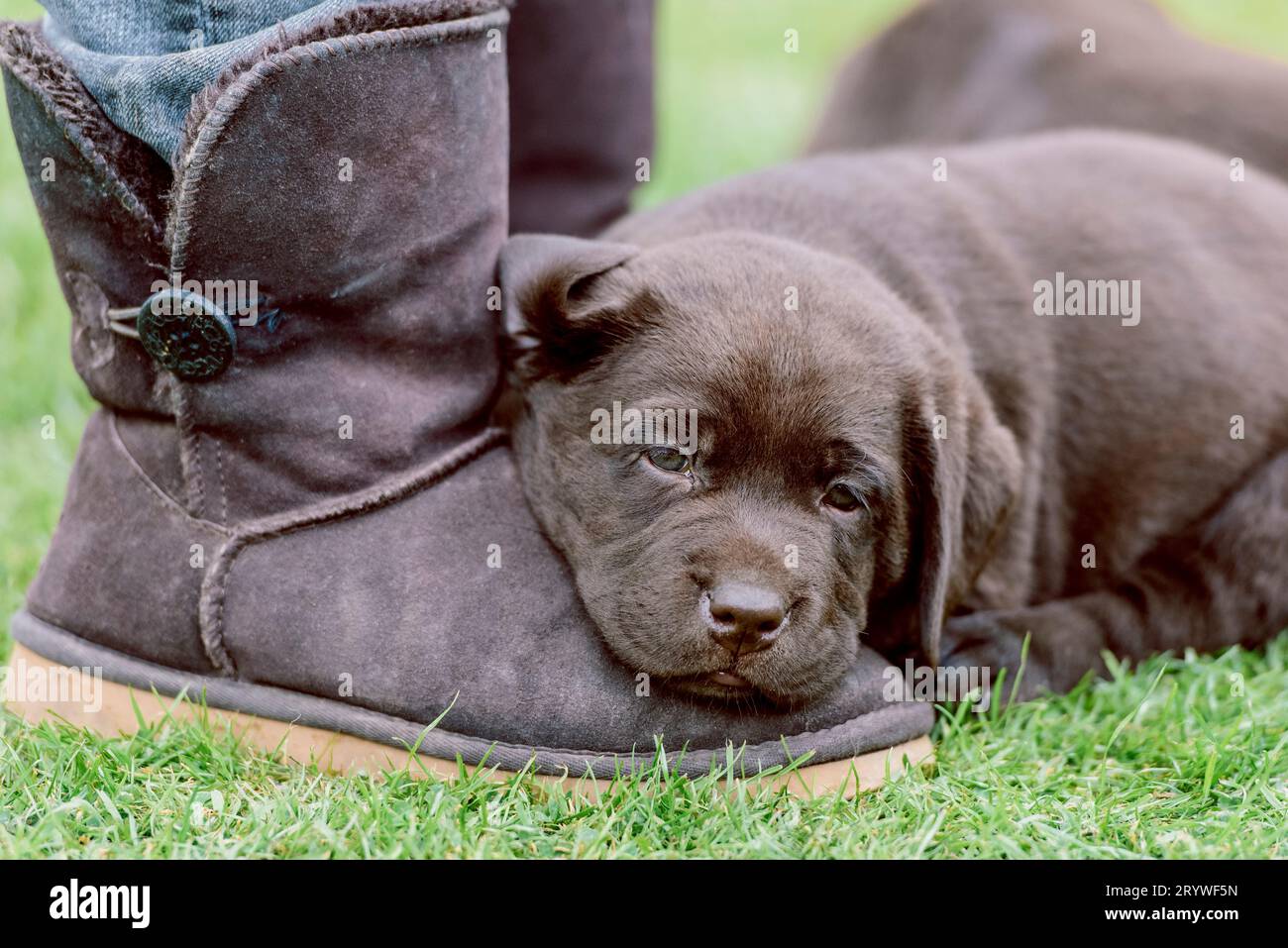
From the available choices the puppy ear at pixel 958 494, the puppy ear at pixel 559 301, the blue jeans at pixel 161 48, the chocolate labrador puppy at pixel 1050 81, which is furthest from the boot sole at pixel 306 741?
the chocolate labrador puppy at pixel 1050 81

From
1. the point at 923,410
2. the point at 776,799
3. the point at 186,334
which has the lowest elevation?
the point at 776,799

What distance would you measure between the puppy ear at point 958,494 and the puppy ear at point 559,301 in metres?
0.62

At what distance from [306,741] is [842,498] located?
1035 mm

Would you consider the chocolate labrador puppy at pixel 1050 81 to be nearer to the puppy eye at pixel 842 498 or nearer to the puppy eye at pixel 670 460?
the puppy eye at pixel 842 498

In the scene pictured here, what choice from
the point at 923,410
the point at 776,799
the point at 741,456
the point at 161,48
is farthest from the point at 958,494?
the point at 161,48

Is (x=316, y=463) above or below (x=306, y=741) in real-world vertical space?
above

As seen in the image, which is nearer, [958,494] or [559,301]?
[559,301]

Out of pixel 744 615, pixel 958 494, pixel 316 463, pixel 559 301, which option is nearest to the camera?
pixel 744 615

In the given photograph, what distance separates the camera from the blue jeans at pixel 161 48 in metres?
2.25

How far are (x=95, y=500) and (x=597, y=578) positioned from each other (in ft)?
2.98

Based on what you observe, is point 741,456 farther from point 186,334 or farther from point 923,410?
point 186,334

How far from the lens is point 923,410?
2637mm
